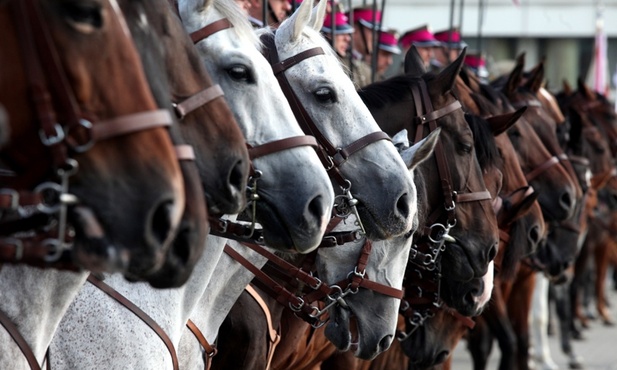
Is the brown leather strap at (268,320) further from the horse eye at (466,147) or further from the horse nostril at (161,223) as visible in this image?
the horse nostril at (161,223)

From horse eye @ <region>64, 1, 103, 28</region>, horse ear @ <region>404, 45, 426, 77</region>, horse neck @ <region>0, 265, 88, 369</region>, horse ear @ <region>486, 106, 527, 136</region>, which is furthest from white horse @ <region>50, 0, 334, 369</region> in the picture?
horse ear @ <region>486, 106, 527, 136</region>

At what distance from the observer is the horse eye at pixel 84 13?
2779mm

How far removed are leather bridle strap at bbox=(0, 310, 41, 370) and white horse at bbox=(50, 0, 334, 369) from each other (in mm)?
650

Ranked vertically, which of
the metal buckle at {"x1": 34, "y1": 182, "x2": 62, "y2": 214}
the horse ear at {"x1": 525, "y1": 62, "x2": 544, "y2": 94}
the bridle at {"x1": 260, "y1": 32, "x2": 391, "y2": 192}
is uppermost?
the metal buckle at {"x1": 34, "y1": 182, "x2": 62, "y2": 214}

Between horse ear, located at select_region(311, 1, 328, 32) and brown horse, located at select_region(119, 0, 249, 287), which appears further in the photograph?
horse ear, located at select_region(311, 1, 328, 32)

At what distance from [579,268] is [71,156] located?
14.7 metres

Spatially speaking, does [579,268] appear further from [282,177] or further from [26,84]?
[26,84]

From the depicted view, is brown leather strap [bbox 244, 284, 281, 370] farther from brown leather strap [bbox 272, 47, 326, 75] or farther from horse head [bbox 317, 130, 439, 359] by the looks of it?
brown leather strap [bbox 272, 47, 326, 75]

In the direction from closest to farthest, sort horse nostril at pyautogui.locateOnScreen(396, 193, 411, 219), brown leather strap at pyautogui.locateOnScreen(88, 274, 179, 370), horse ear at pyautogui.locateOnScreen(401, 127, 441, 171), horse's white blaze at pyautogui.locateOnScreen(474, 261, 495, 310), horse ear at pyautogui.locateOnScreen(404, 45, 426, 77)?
brown leather strap at pyautogui.locateOnScreen(88, 274, 179, 370)
horse nostril at pyautogui.locateOnScreen(396, 193, 411, 219)
horse ear at pyautogui.locateOnScreen(401, 127, 441, 171)
horse's white blaze at pyautogui.locateOnScreen(474, 261, 495, 310)
horse ear at pyautogui.locateOnScreen(404, 45, 426, 77)

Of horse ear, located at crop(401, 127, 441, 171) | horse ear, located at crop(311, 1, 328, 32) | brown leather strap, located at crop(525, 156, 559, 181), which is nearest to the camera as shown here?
horse ear, located at crop(311, 1, 328, 32)

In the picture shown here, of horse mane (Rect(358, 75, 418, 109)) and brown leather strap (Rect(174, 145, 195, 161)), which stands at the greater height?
brown leather strap (Rect(174, 145, 195, 161))

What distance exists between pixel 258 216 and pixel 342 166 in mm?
941

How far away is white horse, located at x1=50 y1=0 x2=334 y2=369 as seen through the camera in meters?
4.14

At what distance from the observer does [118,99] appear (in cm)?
280
